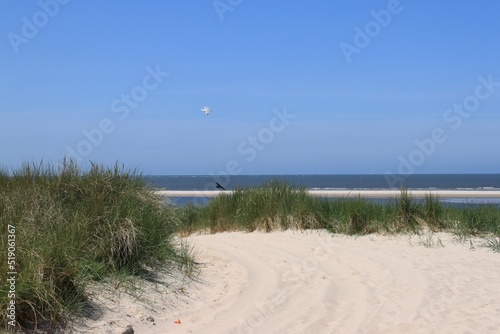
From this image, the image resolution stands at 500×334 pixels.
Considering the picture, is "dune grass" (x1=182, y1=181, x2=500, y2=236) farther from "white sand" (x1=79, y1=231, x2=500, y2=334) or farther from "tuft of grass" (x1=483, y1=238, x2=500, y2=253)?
"white sand" (x1=79, y1=231, x2=500, y2=334)

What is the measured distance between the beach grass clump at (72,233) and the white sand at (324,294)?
0.45 m

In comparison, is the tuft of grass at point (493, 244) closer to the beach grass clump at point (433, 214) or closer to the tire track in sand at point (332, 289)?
the tire track in sand at point (332, 289)

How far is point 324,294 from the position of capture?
7.55 m

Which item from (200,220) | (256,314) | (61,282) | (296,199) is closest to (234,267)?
(256,314)

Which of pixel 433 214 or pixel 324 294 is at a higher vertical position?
pixel 433 214

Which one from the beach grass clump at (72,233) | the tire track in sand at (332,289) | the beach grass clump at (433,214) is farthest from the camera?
the beach grass clump at (433,214)

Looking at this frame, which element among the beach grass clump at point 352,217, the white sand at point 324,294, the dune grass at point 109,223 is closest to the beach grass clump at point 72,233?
the dune grass at point 109,223

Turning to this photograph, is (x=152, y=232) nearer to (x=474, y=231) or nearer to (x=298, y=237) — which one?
(x=298, y=237)

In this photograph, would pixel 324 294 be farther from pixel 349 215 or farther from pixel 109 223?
pixel 349 215

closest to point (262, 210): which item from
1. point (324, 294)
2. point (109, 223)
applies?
point (324, 294)

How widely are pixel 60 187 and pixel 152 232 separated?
144 cm

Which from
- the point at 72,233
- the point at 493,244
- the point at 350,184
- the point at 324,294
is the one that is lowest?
the point at 324,294

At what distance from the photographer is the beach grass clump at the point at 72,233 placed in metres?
5.08

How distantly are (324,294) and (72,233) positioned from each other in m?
3.31
